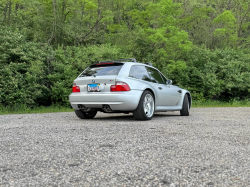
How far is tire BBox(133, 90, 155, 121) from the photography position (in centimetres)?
675

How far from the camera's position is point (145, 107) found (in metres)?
7.00

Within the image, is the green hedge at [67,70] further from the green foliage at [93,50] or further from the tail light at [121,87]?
the tail light at [121,87]

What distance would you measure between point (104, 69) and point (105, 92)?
0.75m

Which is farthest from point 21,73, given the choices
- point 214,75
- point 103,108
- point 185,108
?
point 214,75

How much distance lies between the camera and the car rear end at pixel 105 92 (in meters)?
6.53

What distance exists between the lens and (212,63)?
→ 66.2 ft

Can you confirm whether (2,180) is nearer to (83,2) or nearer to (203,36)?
(83,2)

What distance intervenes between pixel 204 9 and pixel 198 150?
25.1m

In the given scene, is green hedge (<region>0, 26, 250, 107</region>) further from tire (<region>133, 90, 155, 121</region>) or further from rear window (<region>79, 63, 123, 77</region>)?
tire (<region>133, 90, 155, 121</region>)

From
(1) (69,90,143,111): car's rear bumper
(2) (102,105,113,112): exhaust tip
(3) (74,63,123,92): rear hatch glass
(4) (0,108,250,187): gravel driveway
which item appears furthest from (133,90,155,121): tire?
(4) (0,108,250,187): gravel driveway

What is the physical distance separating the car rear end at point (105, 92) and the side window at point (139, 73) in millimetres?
294

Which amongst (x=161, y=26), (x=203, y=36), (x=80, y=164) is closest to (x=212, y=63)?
(x=161, y=26)

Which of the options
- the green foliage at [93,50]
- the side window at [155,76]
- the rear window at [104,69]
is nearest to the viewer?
the rear window at [104,69]

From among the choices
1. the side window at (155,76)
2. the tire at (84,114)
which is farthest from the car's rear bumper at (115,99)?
the side window at (155,76)
